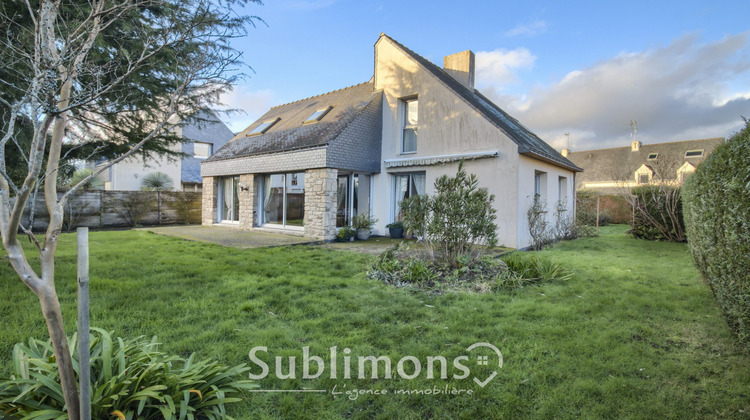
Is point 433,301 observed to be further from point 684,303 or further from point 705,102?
point 705,102

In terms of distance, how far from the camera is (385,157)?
12172 millimetres

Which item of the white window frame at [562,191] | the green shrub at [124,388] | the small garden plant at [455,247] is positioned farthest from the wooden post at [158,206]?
the white window frame at [562,191]

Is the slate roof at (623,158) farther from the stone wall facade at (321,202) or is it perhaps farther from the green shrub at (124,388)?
the green shrub at (124,388)

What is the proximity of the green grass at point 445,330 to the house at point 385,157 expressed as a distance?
402 cm

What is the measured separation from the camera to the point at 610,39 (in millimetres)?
8398

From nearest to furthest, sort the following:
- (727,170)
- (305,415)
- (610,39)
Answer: (305,415)
(727,170)
(610,39)

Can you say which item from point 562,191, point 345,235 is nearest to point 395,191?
point 345,235

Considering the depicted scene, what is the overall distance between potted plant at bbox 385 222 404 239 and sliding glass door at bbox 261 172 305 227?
3.22 m

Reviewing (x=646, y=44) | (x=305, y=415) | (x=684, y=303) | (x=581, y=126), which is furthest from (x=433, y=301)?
(x=581, y=126)

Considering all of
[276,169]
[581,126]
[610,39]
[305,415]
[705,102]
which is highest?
[581,126]

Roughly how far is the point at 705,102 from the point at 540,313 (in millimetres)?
20252

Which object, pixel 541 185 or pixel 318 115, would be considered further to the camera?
pixel 318 115

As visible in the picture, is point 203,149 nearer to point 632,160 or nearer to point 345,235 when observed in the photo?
point 345,235

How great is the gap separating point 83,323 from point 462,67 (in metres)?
14.4
